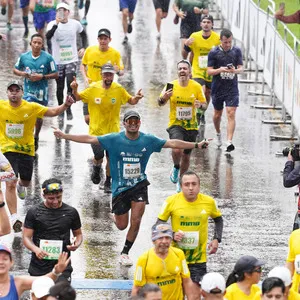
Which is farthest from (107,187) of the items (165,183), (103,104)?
(103,104)

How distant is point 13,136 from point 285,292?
23.0 ft

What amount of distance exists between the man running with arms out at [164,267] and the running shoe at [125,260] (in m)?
2.80

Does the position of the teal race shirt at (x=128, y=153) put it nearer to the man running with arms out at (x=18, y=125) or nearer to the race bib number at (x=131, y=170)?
the race bib number at (x=131, y=170)

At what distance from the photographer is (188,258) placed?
14172mm

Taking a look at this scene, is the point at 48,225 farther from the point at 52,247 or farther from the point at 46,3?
the point at 46,3

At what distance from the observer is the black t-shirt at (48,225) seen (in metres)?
13.9

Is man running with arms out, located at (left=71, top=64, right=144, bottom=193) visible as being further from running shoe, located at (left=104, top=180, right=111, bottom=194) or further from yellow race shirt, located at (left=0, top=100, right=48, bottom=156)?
yellow race shirt, located at (left=0, top=100, right=48, bottom=156)

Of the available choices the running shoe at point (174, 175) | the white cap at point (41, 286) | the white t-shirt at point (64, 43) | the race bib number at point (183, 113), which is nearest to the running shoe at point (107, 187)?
the running shoe at point (174, 175)

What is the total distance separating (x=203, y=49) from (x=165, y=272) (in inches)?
427

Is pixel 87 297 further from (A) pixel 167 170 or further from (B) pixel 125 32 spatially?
(B) pixel 125 32

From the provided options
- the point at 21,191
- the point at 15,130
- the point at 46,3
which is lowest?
the point at 21,191

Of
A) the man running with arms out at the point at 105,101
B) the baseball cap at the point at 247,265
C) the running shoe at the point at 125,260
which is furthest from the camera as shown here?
the man running with arms out at the point at 105,101

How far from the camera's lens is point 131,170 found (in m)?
16.2

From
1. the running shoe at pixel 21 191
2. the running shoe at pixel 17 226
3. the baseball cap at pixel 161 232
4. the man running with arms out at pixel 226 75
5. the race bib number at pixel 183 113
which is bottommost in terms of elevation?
the running shoe at pixel 17 226
